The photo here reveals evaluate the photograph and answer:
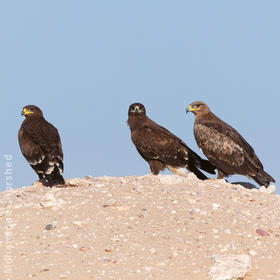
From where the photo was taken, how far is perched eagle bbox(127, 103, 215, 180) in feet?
51.4

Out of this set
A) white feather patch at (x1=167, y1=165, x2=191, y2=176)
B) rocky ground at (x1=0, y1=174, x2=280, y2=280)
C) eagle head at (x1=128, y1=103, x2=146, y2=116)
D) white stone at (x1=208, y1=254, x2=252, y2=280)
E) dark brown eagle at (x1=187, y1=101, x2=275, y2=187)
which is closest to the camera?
white stone at (x1=208, y1=254, x2=252, y2=280)

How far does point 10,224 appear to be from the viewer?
11156mm

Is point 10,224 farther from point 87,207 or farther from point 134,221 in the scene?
point 134,221

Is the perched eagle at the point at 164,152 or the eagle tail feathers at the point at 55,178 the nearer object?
the eagle tail feathers at the point at 55,178

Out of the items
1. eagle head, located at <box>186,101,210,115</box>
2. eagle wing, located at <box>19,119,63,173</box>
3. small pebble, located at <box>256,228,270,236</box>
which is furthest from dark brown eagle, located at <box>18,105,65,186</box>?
small pebble, located at <box>256,228,270,236</box>

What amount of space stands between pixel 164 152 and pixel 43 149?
3662 mm

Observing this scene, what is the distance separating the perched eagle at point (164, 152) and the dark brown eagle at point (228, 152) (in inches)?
20.8

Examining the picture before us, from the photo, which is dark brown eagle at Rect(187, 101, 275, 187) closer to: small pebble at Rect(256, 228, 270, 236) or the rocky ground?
the rocky ground

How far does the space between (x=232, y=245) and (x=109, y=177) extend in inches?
210

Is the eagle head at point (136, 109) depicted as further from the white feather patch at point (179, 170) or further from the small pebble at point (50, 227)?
the small pebble at point (50, 227)

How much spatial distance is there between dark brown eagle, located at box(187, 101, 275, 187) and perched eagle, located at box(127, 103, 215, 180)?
1.74 ft

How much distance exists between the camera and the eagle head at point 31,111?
1556 cm

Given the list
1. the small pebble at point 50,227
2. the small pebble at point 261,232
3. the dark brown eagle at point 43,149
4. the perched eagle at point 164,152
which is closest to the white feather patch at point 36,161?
the dark brown eagle at point 43,149

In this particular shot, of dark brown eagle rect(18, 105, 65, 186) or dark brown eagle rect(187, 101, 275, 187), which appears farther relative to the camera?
dark brown eagle rect(187, 101, 275, 187)
